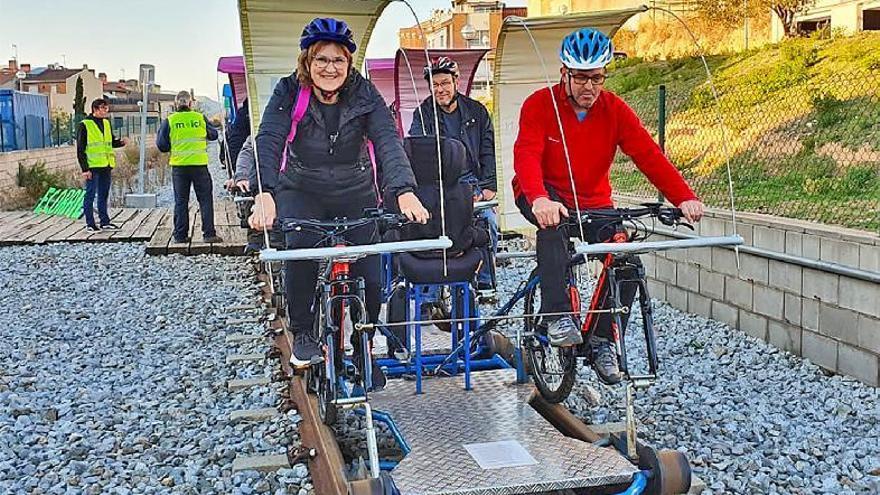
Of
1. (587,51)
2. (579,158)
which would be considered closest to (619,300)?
(579,158)

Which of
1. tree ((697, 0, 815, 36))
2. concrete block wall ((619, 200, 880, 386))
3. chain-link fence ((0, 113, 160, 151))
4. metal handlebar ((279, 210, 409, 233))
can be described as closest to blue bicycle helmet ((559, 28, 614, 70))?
metal handlebar ((279, 210, 409, 233))

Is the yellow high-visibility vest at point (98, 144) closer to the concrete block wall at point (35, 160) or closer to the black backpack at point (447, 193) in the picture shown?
the concrete block wall at point (35, 160)

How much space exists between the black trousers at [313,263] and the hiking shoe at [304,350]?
4cm

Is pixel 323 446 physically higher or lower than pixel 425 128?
lower

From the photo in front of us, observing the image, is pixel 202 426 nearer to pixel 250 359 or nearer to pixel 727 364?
pixel 250 359

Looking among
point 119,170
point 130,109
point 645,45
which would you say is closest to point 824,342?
point 645,45

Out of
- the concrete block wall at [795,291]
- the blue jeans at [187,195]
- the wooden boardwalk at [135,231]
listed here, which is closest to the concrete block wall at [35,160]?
the wooden boardwalk at [135,231]

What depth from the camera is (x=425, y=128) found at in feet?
26.5

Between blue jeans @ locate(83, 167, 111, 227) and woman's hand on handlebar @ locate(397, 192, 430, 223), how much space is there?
11.0 meters

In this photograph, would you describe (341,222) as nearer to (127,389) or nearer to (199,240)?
(127,389)

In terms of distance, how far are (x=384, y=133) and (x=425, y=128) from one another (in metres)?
3.19

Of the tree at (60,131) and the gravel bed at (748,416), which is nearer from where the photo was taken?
the gravel bed at (748,416)

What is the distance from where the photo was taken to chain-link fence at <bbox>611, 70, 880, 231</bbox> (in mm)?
8242

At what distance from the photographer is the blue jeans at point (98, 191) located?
47.9 feet
